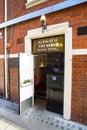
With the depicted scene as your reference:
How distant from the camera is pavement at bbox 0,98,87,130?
4868mm

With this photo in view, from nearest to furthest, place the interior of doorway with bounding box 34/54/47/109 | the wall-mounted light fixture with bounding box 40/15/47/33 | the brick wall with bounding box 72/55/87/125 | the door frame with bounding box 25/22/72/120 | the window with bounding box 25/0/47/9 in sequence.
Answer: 1. the brick wall with bounding box 72/55/87/125
2. the door frame with bounding box 25/22/72/120
3. the wall-mounted light fixture with bounding box 40/15/47/33
4. the window with bounding box 25/0/47/9
5. the interior of doorway with bounding box 34/54/47/109

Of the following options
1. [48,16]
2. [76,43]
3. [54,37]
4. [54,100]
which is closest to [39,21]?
[48,16]

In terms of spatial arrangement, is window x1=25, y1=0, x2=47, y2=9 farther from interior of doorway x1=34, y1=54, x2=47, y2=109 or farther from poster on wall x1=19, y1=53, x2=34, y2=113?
interior of doorway x1=34, y1=54, x2=47, y2=109

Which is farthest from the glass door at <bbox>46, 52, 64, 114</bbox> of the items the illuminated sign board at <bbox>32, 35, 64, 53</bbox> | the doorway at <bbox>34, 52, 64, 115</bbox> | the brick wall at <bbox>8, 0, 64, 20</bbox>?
the brick wall at <bbox>8, 0, 64, 20</bbox>

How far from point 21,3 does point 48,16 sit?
1671 mm

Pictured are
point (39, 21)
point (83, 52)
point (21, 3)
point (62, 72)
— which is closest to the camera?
point (83, 52)

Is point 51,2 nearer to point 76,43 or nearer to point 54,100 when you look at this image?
point 76,43

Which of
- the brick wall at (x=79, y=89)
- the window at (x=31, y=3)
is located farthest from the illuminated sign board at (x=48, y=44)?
the window at (x=31, y=3)

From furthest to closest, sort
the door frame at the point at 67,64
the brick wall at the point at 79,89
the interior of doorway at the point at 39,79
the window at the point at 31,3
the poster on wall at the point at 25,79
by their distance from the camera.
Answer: the interior of doorway at the point at 39,79 < the window at the point at 31,3 < the poster on wall at the point at 25,79 < the door frame at the point at 67,64 < the brick wall at the point at 79,89

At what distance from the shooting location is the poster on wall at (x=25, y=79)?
5699 mm

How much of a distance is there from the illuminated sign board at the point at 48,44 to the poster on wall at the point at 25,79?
458 mm

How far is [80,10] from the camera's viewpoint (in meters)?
4.82

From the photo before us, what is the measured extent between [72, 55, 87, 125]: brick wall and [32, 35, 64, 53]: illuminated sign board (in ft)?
2.71

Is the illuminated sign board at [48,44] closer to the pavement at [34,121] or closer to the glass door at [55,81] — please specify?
the glass door at [55,81]
